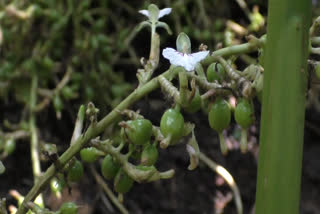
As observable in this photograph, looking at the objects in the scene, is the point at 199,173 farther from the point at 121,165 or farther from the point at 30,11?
the point at 121,165

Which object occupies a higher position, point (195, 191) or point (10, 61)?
point (10, 61)

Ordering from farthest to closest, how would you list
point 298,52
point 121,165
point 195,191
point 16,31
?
1. point 16,31
2. point 195,191
3. point 121,165
4. point 298,52

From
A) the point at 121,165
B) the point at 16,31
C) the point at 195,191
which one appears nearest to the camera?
the point at 121,165

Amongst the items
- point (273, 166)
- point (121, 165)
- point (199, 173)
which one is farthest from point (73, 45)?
point (273, 166)

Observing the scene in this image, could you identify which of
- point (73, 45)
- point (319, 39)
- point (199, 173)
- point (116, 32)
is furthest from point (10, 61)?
point (319, 39)

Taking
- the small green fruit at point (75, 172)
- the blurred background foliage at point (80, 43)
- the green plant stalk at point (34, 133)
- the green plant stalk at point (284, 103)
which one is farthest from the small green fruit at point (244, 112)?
the blurred background foliage at point (80, 43)

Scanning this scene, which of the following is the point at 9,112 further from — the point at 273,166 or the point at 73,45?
the point at 273,166

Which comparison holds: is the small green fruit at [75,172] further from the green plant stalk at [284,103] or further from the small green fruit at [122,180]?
the green plant stalk at [284,103]

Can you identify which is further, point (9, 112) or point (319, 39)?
point (9, 112)

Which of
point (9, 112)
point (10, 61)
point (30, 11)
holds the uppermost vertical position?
point (30, 11)
